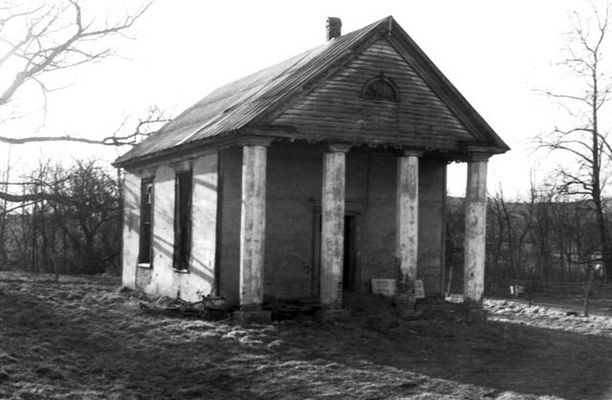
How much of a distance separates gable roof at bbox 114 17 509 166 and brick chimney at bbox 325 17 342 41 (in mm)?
674

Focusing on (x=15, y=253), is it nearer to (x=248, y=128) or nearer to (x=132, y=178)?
(x=132, y=178)

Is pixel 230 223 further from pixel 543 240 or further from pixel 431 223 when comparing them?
pixel 543 240

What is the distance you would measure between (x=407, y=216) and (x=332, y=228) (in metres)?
2.19

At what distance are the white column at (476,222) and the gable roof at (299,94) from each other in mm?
624

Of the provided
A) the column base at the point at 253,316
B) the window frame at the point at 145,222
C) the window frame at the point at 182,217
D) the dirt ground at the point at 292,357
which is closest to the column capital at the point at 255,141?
the column base at the point at 253,316

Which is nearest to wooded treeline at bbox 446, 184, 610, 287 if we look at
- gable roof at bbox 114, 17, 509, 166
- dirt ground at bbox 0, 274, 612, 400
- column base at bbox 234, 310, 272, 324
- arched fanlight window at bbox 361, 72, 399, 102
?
gable roof at bbox 114, 17, 509, 166

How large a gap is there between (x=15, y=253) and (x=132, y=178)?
77.2 ft

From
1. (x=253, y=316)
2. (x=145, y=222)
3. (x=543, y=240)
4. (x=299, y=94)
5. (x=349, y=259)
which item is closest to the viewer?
(x=253, y=316)

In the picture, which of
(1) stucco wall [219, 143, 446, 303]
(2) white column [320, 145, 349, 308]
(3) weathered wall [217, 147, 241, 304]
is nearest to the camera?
(2) white column [320, 145, 349, 308]

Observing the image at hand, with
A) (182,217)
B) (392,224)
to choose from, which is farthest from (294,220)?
(182,217)

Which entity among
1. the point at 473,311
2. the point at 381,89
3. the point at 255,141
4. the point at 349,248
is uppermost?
the point at 381,89

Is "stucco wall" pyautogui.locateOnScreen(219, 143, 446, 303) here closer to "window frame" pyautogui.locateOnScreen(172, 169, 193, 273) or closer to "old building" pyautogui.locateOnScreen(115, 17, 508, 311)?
"old building" pyautogui.locateOnScreen(115, 17, 508, 311)

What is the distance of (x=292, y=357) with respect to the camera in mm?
13688

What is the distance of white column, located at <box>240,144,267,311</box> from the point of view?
637 inches
